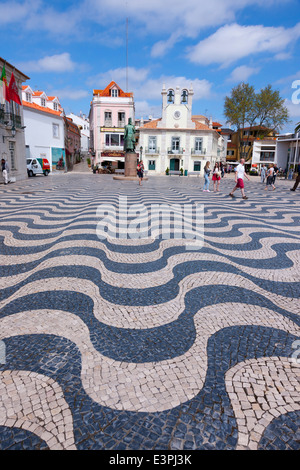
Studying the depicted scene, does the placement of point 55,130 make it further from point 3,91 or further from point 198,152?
point 198,152

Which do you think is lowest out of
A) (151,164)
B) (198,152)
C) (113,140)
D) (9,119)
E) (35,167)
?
(35,167)

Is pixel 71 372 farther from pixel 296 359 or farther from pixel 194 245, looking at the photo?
pixel 194 245

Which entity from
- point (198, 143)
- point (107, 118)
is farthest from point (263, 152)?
point (107, 118)

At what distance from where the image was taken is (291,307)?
313 cm

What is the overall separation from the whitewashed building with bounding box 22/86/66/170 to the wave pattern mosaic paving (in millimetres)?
28973

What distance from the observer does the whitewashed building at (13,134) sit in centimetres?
1936

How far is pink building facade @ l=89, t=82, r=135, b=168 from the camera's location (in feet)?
134

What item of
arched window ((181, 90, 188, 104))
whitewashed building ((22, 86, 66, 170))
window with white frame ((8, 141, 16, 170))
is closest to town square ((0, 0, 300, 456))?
window with white frame ((8, 141, 16, 170))

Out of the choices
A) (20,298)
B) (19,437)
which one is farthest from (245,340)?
(20,298)

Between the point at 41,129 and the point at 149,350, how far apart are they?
32.9 metres

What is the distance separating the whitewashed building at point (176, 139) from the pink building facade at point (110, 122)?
118 inches

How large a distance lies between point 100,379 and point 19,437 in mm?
575

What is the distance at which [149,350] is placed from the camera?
2.39 m

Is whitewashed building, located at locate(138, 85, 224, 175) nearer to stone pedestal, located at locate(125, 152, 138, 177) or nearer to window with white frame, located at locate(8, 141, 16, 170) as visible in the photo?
stone pedestal, located at locate(125, 152, 138, 177)
